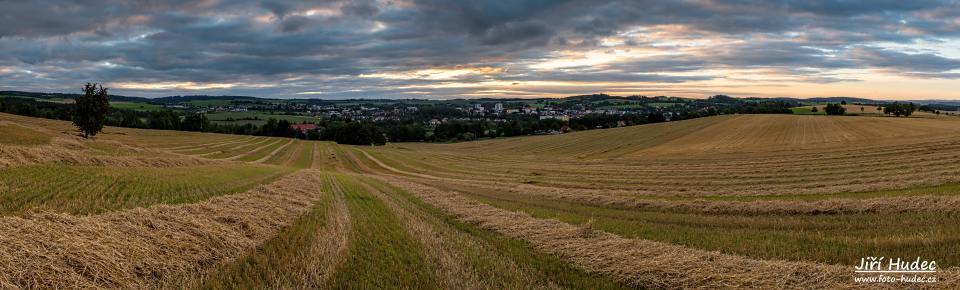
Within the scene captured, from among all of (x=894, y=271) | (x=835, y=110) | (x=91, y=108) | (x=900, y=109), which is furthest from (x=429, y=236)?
(x=835, y=110)

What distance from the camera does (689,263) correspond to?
733 cm

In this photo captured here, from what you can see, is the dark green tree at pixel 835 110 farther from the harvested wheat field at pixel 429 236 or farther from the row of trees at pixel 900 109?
the harvested wheat field at pixel 429 236

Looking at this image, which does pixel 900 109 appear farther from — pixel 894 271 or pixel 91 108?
pixel 91 108

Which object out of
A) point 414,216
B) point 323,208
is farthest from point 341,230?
point 323,208

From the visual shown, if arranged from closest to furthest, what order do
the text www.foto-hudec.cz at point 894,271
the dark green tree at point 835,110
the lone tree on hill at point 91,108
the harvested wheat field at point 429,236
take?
the text www.foto-hudec.cz at point 894,271 → the harvested wheat field at point 429,236 → the lone tree on hill at point 91,108 → the dark green tree at point 835,110

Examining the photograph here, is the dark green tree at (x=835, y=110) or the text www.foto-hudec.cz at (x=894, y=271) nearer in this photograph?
the text www.foto-hudec.cz at (x=894, y=271)

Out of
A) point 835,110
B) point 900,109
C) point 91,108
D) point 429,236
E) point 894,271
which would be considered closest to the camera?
point 894,271

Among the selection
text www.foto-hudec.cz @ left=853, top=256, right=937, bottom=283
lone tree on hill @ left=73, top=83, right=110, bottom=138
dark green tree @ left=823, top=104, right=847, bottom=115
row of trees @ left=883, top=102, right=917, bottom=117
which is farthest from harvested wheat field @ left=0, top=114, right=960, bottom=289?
dark green tree @ left=823, top=104, right=847, bottom=115

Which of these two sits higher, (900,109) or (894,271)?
(900,109)

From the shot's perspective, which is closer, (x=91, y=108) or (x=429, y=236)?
(x=429, y=236)

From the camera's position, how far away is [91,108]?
53281 mm

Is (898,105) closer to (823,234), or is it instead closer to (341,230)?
(823,234)

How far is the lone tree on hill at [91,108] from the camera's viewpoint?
52.7 meters

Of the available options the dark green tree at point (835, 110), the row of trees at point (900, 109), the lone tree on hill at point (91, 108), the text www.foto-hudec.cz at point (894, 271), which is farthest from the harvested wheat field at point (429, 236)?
the dark green tree at point (835, 110)
